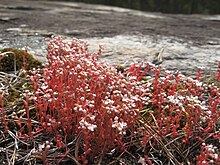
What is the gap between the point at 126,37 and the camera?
132 inches

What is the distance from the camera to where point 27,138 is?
153 centimetres

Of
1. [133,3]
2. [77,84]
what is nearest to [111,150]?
[77,84]

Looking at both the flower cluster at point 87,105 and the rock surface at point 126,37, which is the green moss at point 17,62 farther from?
the flower cluster at point 87,105

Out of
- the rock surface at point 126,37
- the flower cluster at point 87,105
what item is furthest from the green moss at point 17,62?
the flower cluster at point 87,105

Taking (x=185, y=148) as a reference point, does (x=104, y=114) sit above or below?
above

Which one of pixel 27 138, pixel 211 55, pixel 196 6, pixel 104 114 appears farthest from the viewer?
pixel 196 6

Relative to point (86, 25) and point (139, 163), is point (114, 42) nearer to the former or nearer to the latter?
point (86, 25)

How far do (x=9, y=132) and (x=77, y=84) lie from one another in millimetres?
338

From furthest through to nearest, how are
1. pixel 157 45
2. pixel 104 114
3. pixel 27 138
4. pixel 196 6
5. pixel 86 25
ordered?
pixel 196 6, pixel 86 25, pixel 157 45, pixel 27 138, pixel 104 114

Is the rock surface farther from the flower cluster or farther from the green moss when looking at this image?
the flower cluster

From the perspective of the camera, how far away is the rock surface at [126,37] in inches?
105

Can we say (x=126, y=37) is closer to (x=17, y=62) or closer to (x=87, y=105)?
(x=17, y=62)

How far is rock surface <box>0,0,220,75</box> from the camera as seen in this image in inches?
105

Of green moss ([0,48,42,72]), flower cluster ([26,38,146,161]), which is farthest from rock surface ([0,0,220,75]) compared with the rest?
flower cluster ([26,38,146,161])
